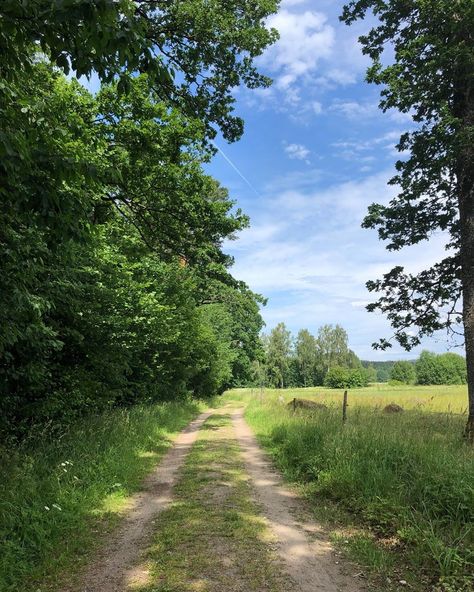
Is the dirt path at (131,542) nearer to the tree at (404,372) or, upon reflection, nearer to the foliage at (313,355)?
the foliage at (313,355)

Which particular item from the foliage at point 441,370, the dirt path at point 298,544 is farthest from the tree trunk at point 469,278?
the foliage at point 441,370

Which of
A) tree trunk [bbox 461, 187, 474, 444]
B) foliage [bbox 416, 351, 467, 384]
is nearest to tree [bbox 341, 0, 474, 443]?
tree trunk [bbox 461, 187, 474, 444]

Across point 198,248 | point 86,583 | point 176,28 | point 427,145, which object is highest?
point 176,28

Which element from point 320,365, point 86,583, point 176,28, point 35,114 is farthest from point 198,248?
point 320,365

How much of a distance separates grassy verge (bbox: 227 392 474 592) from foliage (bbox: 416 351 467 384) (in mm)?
122339

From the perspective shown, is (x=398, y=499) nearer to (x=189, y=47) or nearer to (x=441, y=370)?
(x=189, y=47)

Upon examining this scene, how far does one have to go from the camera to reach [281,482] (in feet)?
28.0

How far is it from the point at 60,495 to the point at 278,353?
9896 cm

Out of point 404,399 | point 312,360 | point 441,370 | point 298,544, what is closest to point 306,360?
point 312,360

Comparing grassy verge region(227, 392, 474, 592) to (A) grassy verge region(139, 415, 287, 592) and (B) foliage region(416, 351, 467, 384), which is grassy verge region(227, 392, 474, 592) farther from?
(B) foliage region(416, 351, 467, 384)

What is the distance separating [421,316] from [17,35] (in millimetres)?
12119

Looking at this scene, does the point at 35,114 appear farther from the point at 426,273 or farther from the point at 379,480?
the point at 426,273

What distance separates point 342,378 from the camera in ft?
341

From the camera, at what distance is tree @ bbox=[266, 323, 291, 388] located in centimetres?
10319
